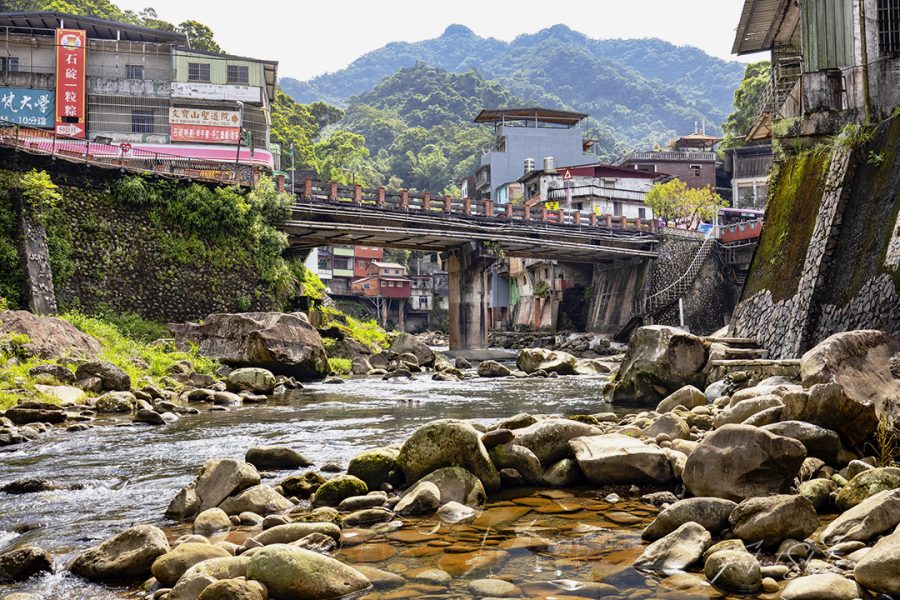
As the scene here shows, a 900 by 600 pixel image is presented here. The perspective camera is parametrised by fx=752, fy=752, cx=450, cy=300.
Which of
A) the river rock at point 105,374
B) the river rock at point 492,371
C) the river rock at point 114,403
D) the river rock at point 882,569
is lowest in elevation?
the river rock at point 492,371

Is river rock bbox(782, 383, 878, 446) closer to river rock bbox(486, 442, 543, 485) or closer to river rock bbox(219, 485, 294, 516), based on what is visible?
river rock bbox(486, 442, 543, 485)

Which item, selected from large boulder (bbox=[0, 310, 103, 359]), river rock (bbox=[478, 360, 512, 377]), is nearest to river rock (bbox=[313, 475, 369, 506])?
large boulder (bbox=[0, 310, 103, 359])

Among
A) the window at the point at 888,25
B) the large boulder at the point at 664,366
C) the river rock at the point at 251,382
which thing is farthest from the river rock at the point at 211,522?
the window at the point at 888,25

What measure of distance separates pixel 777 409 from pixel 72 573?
254 inches

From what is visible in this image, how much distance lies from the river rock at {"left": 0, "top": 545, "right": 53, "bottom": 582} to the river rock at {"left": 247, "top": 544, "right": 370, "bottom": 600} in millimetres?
1650

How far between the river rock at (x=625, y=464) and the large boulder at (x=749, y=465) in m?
0.84

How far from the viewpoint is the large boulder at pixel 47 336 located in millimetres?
16359

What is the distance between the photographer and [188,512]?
22.4 ft

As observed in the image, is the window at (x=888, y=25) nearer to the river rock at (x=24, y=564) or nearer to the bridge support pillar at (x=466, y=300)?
the river rock at (x=24, y=564)

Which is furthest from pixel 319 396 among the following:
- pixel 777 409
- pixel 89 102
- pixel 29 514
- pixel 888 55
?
pixel 89 102

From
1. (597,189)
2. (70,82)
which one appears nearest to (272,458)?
(70,82)

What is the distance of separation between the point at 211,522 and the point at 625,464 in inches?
152

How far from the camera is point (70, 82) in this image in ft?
128

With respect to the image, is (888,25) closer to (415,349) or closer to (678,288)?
(415,349)
